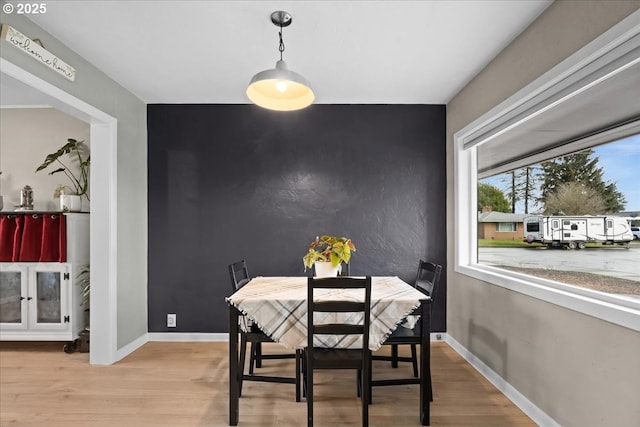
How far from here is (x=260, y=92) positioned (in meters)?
2.47

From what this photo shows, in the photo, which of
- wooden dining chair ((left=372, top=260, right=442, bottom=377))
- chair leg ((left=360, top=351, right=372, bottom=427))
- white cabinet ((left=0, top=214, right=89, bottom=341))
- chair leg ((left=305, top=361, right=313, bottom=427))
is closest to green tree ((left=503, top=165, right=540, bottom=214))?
wooden dining chair ((left=372, top=260, right=442, bottom=377))

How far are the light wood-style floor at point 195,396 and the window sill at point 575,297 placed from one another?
0.84 m

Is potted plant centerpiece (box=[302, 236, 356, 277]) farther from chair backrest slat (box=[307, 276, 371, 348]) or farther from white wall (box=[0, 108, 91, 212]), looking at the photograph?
white wall (box=[0, 108, 91, 212])

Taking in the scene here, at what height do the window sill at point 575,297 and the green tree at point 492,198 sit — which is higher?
the green tree at point 492,198

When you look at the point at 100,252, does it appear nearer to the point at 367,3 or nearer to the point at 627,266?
the point at 367,3

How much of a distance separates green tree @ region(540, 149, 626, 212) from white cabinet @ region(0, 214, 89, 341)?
14.1 feet

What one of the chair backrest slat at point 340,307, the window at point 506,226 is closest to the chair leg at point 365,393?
the chair backrest slat at point 340,307

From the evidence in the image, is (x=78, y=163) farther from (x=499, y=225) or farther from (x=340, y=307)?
(x=499, y=225)

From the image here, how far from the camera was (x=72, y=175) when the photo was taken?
4.33 metres

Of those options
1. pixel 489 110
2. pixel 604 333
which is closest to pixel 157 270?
pixel 489 110

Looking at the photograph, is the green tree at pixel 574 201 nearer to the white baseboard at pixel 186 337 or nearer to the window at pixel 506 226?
the window at pixel 506 226

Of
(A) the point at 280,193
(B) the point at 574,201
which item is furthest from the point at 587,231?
(A) the point at 280,193

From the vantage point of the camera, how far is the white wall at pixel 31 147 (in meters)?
4.36

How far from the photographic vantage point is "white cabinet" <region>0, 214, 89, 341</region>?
3.81 metres
